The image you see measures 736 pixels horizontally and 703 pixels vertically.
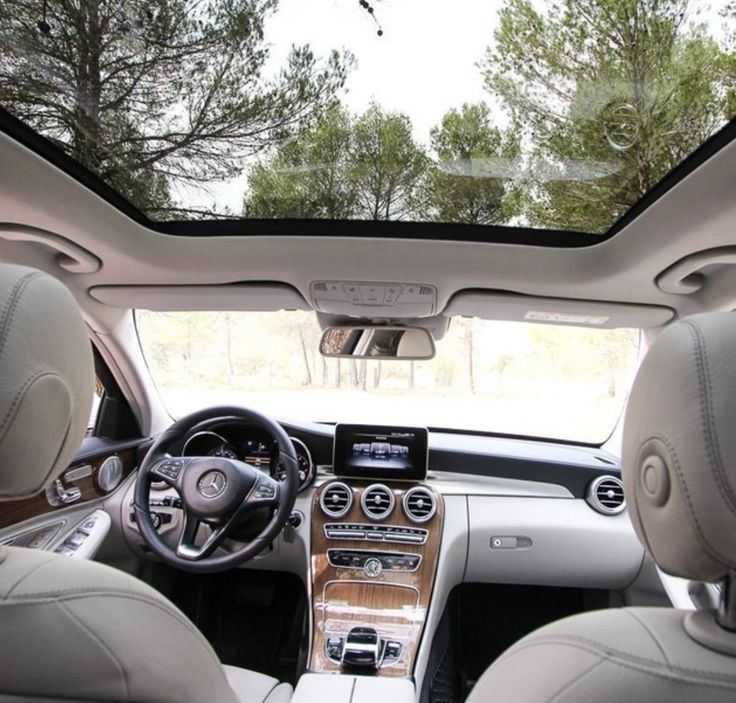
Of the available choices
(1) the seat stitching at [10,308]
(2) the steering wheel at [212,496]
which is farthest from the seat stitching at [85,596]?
(2) the steering wheel at [212,496]

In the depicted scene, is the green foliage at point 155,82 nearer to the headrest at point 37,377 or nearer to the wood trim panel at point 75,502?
the headrest at point 37,377

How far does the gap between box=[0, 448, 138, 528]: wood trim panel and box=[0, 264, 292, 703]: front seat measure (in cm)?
84

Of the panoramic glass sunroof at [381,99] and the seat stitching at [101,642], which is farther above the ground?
the panoramic glass sunroof at [381,99]

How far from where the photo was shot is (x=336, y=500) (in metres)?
2.62

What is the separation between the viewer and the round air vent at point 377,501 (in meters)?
2.57

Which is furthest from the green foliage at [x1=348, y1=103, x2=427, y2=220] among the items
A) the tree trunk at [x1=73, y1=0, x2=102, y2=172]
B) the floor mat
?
the floor mat

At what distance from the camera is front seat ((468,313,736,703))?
76cm

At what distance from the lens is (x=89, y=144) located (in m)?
1.56

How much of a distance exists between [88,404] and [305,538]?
69.0 inches

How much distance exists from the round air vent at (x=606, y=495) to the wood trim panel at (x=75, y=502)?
2299mm

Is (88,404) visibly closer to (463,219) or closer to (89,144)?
(89,144)

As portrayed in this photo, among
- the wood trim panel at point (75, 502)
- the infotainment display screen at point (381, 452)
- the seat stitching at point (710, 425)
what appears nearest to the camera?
the seat stitching at point (710, 425)

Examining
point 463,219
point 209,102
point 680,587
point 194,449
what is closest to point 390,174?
point 463,219

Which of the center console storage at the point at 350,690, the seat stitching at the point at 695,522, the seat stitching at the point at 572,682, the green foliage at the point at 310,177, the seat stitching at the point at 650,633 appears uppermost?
the green foliage at the point at 310,177
